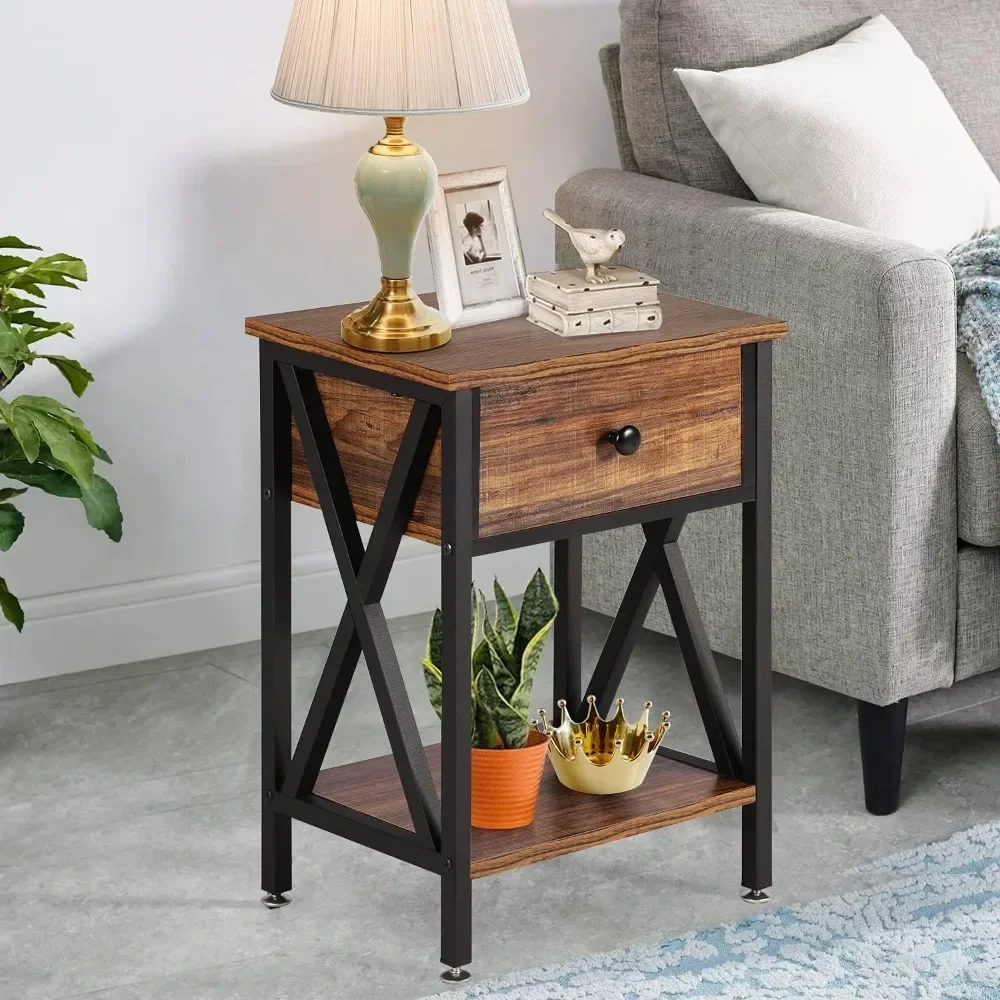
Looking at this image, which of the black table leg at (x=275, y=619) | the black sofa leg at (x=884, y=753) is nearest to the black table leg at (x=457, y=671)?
the black table leg at (x=275, y=619)

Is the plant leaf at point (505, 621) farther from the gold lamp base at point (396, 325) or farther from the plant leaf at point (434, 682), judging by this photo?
the gold lamp base at point (396, 325)

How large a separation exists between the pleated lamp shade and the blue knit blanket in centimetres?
70

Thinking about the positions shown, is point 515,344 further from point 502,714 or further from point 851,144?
point 851,144

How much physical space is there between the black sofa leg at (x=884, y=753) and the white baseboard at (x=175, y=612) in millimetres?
814

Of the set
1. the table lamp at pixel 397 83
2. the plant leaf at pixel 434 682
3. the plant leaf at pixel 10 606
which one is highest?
the table lamp at pixel 397 83

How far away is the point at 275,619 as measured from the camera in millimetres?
1688

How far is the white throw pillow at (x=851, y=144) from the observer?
2.12 meters

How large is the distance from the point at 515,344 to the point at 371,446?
161 millimetres

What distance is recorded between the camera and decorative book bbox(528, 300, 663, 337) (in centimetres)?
156

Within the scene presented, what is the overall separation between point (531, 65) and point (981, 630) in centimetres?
112

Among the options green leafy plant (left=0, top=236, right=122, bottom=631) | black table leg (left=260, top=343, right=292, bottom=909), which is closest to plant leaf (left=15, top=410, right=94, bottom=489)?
green leafy plant (left=0, top=236, right=122, bottom=631)

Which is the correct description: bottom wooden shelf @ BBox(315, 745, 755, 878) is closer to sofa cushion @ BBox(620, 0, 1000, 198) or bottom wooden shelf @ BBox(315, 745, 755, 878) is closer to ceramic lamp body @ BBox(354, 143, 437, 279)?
ceramic lamp body @ BBox(354, 143, 437, 279)

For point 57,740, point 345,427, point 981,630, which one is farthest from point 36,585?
A: point 981,630

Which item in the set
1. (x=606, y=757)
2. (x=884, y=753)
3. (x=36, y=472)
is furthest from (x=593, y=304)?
(x=36, y=472)
